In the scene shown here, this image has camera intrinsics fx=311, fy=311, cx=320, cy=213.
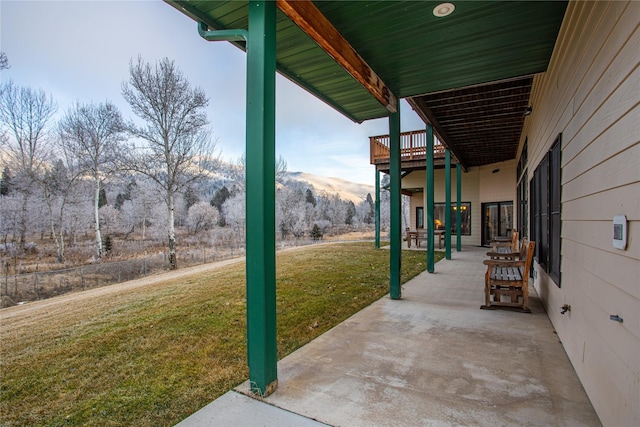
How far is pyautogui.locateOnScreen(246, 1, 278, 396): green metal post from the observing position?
208cm

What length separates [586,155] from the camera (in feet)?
6.90

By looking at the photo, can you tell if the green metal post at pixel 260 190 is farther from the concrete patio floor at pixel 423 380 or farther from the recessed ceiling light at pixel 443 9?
the recessed ceiling light at pixel 443 9

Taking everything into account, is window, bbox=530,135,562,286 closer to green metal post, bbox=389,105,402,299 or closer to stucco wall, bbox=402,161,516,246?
green metal post, bbox=389,105,402,299

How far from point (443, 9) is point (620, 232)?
6.95 feet

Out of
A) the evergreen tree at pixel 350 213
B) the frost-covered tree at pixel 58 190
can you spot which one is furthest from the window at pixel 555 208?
the evergreen tree at pixel 350 213

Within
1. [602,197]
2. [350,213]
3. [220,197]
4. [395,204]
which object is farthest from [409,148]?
[350,213]

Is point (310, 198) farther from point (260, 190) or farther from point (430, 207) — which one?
point (260, 190)

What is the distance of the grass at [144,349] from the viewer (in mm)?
2104

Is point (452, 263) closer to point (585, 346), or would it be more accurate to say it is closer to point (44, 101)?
point (585, 346)

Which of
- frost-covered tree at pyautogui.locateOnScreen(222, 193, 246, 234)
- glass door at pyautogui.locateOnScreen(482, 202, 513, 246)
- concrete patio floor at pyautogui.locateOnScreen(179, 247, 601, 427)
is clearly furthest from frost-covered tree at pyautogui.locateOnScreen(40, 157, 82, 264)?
glass door at pyautogui.locateOnScreen(482, 202, 513, 246)

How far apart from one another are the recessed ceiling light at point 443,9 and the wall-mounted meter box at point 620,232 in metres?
2.00

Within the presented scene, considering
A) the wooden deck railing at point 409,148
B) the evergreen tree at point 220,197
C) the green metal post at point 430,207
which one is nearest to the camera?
the green metal post at point 430,207

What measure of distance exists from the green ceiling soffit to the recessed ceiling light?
0.13 ft

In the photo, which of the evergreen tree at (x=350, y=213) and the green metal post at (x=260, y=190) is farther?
the evergreen tree at (x=350, y=213)
